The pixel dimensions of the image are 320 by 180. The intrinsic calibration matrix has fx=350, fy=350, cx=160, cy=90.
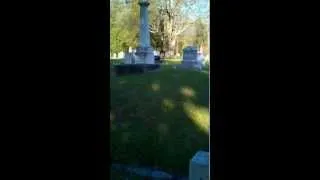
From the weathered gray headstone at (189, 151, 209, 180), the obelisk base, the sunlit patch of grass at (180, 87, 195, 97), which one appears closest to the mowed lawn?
the sunlit patch of grass at (180, 87, 195, 97)

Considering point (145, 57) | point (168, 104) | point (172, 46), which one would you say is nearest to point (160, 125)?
point (168, 104)

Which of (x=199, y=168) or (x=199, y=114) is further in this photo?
(x=199, y=114)

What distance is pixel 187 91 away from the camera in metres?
2.97

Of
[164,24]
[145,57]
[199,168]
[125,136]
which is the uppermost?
[164,24]

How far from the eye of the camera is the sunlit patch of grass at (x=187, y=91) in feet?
9.24

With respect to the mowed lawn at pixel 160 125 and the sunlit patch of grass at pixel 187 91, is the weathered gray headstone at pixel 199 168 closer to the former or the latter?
the mowed lawn at pixel 160 125

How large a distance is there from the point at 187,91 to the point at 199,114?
0.49 meters

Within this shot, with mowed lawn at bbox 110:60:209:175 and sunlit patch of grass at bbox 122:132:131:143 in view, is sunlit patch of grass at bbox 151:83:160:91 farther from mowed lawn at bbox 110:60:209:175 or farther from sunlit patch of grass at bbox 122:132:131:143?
sunlit patch of grass at bbox 122:132:131:143

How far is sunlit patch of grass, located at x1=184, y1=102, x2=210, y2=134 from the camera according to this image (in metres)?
2.30

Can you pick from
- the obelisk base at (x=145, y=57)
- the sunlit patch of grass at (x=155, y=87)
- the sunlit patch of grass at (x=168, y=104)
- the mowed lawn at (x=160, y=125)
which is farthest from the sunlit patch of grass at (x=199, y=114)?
the obelisk base at (x=145, y=57)

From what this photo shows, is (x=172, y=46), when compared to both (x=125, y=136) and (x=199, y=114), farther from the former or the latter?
(x=125, y=136)
